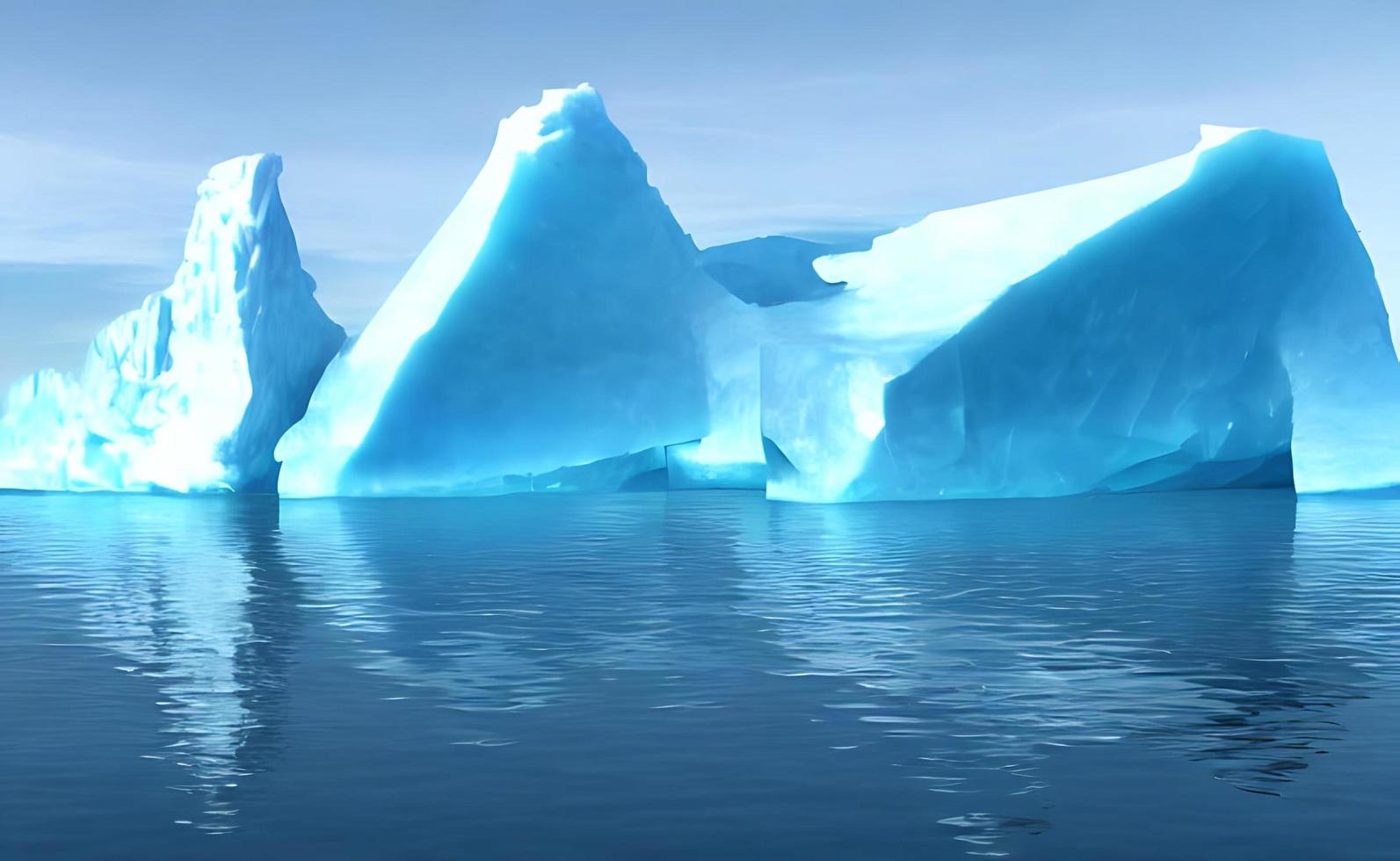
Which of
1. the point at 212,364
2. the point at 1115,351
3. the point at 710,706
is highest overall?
the point at 212,364

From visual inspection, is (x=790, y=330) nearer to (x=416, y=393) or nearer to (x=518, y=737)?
(x=416, y=393)

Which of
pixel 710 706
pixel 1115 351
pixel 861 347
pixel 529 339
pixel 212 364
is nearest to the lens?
pixel 710 706

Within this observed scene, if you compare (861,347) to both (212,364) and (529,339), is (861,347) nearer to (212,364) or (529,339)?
(529,339)

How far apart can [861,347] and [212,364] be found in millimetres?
8088

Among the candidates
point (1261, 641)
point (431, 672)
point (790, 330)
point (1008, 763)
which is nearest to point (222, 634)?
point (431, 672)

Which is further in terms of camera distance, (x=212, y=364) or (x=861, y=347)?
(x=212, y=364)

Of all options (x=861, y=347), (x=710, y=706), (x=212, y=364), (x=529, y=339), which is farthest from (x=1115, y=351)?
(x=710, y=706)

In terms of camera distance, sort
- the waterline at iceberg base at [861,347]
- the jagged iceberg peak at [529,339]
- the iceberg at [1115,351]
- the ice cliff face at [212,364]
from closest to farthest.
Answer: the iceberg at [1115,351], the waterline at iceberg base at [861,347], the jagged iceberg peak at [529,339], the ice cliff face at [212,364]

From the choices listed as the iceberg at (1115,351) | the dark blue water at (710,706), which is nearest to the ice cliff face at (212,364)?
the iceberg at (1115,351)

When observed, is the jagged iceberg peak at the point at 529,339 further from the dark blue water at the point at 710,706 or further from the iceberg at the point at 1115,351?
the dark blue water at the point at 710,706

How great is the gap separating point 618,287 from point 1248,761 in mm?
12583

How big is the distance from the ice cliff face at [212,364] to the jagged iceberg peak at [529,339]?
5.58 ft

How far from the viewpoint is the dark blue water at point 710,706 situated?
3.36 m

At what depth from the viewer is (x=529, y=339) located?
1566cm
